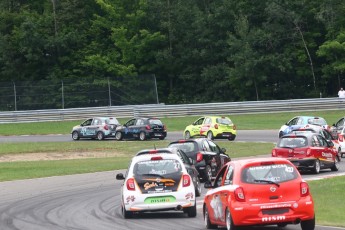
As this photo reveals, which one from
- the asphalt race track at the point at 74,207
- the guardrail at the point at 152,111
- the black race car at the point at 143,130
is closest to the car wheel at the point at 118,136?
the black race car at the point at 143,130

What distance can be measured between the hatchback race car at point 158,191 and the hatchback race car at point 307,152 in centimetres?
1137

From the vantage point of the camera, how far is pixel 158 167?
67.5ft

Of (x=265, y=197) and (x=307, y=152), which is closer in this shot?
(x=265, y=197)

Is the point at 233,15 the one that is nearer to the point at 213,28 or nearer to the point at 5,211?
the point at 213,28

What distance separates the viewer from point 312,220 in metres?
16.0

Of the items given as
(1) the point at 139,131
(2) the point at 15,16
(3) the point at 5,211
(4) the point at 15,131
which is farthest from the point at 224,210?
(2) the point at 15,16

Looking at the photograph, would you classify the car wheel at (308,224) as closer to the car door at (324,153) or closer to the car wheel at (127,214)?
the car wheel at (127,214)

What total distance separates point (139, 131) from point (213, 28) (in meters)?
28.4

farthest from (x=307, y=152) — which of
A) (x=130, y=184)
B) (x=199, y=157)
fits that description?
(x=130, y=184)

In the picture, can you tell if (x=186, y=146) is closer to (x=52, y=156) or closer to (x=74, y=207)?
(x=74, y=207)

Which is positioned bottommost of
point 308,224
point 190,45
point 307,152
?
point 308,224

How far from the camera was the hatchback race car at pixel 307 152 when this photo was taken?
3111 cm

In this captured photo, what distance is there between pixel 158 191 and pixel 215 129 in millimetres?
30837

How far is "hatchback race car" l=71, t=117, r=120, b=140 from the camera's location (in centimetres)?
5478
